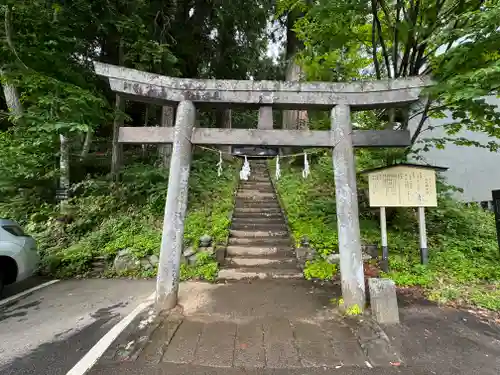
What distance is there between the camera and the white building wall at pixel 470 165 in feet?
33.3

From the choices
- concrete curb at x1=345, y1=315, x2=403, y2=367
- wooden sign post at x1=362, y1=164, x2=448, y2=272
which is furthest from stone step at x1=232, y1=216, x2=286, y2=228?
concrete curb at x1=345, y1=315, x2=403, y2=367

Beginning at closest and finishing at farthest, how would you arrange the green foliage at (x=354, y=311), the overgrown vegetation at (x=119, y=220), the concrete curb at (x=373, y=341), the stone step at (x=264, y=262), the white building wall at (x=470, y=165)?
the concrete curb at (x=373, y=341) → the green foliage at (x=354, y=311) → the stone step at (x=264, y=262) → the overgrown vegetation at (x=119, y=220) → the white building wall at (x=470, y=165)

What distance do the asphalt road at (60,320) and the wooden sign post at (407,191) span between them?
4943 millimetres

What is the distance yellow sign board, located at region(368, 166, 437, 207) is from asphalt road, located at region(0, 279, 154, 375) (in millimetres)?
5109

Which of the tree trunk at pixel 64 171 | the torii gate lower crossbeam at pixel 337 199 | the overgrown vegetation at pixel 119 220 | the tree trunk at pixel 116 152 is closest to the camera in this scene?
the torii gate lower crossbeam at pixel 337 199

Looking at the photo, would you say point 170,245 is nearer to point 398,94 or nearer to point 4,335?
point 4,335

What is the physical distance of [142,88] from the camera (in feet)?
14.0

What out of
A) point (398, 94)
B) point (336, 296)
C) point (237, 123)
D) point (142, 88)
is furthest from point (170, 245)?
point (237, 123)

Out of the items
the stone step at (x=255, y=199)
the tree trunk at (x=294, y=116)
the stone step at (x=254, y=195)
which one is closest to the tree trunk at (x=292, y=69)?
the tree trunk at (x=294, y=116)

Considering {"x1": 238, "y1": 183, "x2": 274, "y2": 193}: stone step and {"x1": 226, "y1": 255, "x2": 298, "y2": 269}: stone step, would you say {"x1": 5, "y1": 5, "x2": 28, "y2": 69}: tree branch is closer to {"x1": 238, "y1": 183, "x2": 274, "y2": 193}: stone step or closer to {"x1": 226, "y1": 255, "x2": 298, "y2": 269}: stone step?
{"x1": 226, "y1": 255, "x2": 298, "y2": 269}: stone step

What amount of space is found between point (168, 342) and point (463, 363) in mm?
3359

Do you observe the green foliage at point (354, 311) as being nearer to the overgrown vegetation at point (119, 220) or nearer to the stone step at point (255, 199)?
the overgrown vegetation at point (119, 220)

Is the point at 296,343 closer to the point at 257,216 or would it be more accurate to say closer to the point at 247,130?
the point at 247,130

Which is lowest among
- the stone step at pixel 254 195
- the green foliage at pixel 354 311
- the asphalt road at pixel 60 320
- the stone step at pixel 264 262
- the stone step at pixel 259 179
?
the asphalt road at pixel 60 320
